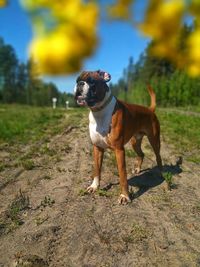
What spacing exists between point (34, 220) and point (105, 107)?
1.63 m

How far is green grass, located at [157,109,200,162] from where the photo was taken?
983 centimetres

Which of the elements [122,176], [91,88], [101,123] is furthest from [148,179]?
[91,88]

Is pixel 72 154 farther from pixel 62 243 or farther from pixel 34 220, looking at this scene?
pixel 62 243

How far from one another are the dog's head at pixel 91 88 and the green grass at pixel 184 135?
162 inches

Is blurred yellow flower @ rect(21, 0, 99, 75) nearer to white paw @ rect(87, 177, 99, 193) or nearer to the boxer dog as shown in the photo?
the boxer dog

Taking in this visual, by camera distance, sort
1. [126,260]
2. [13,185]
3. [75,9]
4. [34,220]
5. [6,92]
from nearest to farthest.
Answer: [75,9], [126,260], [34,220], [13,185], [6,92]

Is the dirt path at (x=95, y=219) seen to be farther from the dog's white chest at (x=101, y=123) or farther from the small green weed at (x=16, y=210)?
the dog's white chest at (x=101, y=123)

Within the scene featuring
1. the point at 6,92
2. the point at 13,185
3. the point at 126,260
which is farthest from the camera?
the point at 6,92

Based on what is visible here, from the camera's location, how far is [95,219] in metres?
5.12

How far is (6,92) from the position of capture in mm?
78812

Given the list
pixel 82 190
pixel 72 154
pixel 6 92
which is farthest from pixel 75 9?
pixel 6 92

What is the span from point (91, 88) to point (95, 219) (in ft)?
4.92

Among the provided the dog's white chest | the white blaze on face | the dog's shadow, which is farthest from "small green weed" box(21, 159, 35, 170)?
the white blaze on face

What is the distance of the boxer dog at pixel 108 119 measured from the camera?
→ 15.5 ft
